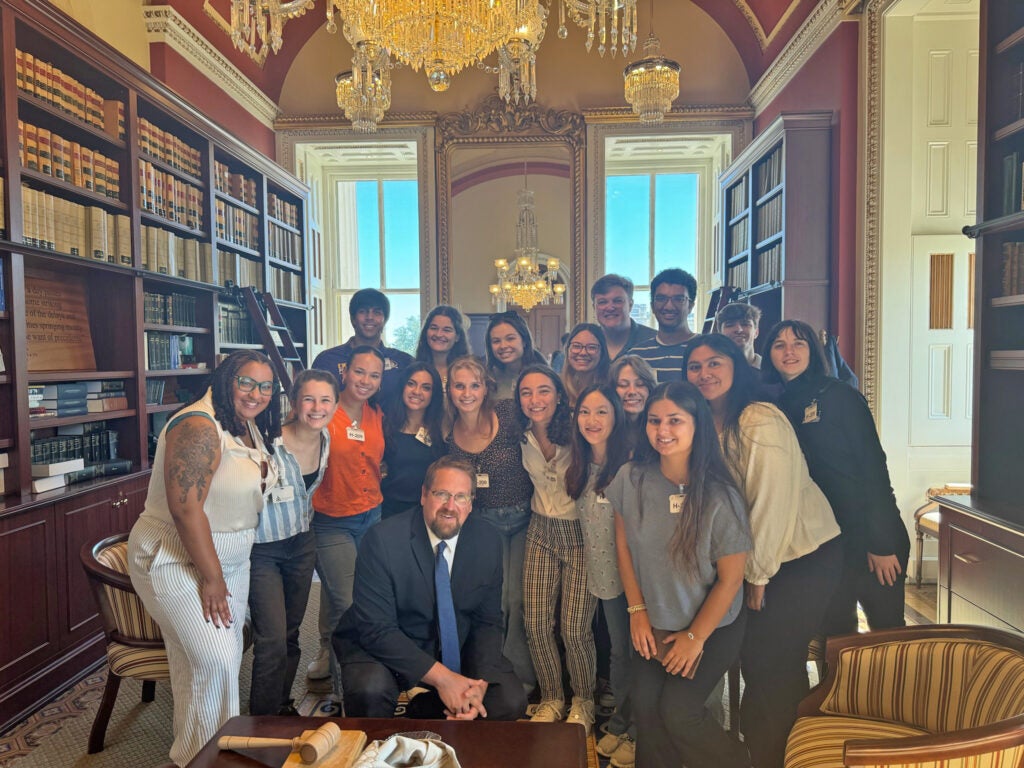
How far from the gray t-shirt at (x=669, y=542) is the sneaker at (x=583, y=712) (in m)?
0.58

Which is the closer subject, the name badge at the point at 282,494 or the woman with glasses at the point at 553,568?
the name badge at the point at 282,494

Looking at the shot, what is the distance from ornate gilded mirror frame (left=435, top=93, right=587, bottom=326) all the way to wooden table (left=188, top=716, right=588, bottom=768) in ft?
16.3

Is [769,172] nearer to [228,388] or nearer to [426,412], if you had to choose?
[426,412]

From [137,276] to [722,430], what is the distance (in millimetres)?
3224

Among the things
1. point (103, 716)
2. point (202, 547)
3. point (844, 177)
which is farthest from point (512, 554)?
Result: point (844, 177)

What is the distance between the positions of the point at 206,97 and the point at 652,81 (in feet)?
11.6

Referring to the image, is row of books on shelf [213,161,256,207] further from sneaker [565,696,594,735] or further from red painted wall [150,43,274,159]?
sneaker [565,696,594,735]

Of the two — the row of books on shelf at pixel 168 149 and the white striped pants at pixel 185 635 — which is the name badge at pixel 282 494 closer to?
the white striped pants at pixel 185 635

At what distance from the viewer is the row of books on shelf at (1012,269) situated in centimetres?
249

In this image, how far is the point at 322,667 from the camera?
2.84m

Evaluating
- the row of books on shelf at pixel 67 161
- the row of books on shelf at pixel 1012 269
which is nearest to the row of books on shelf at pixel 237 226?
the row of books on shelf at pixel 67 161

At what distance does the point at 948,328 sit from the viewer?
13.1 ft

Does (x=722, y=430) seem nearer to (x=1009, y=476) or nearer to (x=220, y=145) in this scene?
(x=1009, y=476)

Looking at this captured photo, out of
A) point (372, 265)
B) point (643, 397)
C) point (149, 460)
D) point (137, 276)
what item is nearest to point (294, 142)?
point (372, 265)
